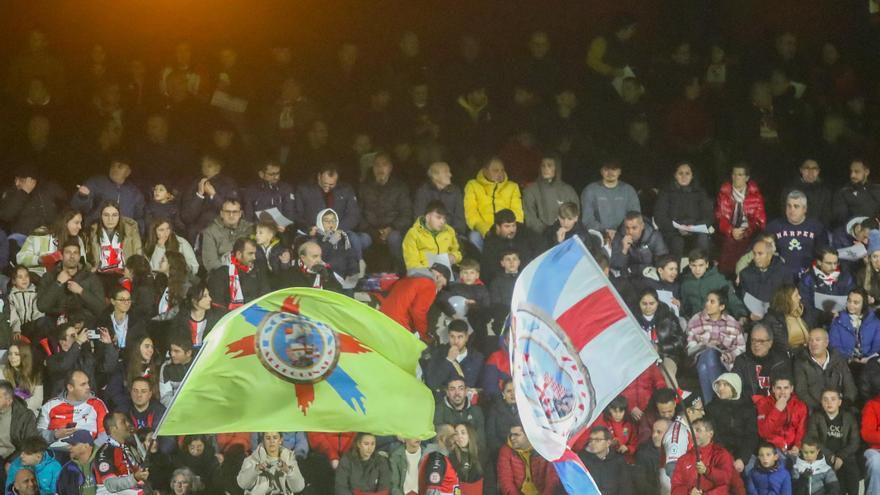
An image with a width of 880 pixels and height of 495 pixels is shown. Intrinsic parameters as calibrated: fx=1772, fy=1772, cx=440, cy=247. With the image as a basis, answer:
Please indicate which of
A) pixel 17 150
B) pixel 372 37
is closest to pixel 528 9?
pixel 372 37

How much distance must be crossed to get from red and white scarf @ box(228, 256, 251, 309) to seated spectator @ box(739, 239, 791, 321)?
4597 millimetres

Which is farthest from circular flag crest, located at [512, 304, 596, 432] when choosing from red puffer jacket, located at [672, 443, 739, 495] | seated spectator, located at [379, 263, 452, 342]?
seated spectator, located at [379, 263, 452, 342]

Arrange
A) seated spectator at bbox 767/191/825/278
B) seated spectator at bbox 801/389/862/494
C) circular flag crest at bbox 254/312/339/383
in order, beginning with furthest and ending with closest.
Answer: seated spectator at bbox 767/191/825/278 → seated spectator at bbox 801/389/862/494 → circular flag crest at bbox 254/312/339/383

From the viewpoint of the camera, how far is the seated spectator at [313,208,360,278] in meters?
16.5

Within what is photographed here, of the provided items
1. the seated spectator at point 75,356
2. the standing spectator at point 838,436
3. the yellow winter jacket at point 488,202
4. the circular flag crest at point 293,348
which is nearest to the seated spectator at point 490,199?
the yellow winter jacket at point 488,202

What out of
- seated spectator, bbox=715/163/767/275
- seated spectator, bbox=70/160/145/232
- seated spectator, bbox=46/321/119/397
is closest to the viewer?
seated spectator, bbox=46/321/119/397

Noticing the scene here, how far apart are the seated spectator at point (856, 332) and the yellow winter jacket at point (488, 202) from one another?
126 inches

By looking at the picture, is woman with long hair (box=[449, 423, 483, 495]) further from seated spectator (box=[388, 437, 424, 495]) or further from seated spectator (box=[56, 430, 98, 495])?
seated spectator (box=[56, 430, 98, 495])

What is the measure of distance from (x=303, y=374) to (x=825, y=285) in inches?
242

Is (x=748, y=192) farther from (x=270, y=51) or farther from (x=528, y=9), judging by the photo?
(x=270, y=51)

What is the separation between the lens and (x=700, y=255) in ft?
53.7

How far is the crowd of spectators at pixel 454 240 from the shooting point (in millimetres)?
14688

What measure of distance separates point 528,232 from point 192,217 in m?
3.21

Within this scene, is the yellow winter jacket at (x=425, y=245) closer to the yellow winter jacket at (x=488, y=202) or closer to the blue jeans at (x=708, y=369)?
the yellow winter jacket at (x=488, y=202)
